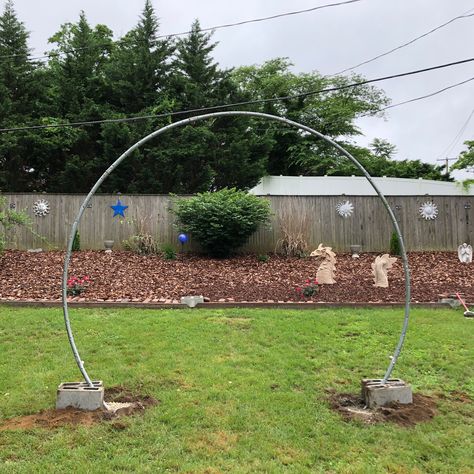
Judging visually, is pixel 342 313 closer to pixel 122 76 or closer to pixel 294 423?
pixel 294 423

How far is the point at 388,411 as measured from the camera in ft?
12.1

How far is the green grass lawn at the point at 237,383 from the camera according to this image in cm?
300

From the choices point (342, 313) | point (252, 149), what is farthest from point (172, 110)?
point (342, 313)

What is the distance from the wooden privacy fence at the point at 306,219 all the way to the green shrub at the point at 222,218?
3.15 ft

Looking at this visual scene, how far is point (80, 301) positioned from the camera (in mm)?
7438

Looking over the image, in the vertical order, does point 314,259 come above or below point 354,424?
above

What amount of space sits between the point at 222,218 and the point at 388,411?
24.3 feet

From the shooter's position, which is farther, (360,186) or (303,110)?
(303,110)

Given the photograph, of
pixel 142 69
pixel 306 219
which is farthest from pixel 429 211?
pixel 142 69

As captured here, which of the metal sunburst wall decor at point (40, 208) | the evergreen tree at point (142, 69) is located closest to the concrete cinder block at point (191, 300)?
the metal sunburst wall decor at point (40, 208)

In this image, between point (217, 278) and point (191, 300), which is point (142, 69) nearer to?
point (217, 278)

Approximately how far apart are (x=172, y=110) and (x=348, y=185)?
7.36m

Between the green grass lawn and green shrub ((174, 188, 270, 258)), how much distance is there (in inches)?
153

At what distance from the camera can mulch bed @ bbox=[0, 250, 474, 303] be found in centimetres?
789
